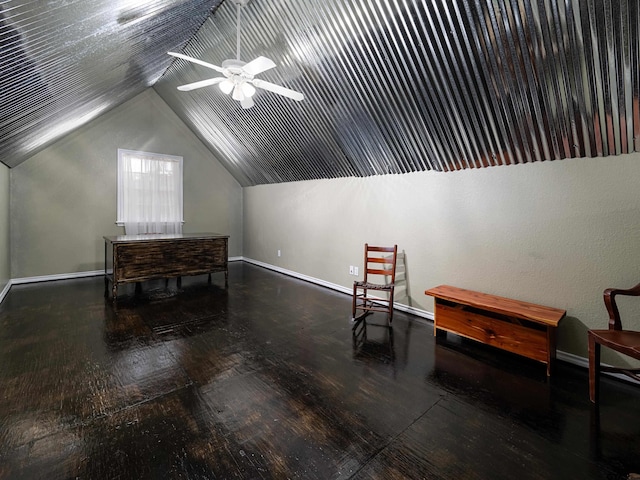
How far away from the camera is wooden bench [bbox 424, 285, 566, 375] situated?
8.12ft

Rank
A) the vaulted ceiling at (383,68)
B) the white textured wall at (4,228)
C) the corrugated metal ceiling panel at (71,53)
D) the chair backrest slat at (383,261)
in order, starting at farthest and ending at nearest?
the white textured wall at (4,228)
the chair backrest slat at (383,261)
the vaulted ceiling at (383,68)
the corrugated metal ceiling panel at (71,53)

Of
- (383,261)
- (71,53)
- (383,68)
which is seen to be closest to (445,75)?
(383,68)

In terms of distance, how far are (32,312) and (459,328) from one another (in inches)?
194

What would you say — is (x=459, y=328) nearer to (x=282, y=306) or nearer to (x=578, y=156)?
(x=578, y=156)

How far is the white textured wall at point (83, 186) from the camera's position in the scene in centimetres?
503

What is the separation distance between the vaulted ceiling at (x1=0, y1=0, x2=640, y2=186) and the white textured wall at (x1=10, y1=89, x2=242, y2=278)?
0.77 metres

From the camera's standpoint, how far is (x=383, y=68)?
2.90 m

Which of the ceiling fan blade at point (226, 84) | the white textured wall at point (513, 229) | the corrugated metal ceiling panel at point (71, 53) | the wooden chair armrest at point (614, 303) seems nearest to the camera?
the corrugated metal ceiling panel at point (71, 53)

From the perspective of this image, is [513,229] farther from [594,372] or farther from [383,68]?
[383,68]

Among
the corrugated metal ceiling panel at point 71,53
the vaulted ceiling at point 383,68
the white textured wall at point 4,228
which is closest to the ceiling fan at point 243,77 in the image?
the corrugated metal ceiling panel at point 71,53

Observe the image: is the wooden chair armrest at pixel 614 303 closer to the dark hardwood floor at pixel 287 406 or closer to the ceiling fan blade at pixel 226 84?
the dark hardwood floor at pixel 287 406

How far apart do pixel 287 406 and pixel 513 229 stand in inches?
104

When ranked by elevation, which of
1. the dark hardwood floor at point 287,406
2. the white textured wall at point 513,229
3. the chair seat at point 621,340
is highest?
the white textured wall at point 513,229

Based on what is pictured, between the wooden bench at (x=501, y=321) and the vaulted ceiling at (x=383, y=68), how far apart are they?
137 centimetres
